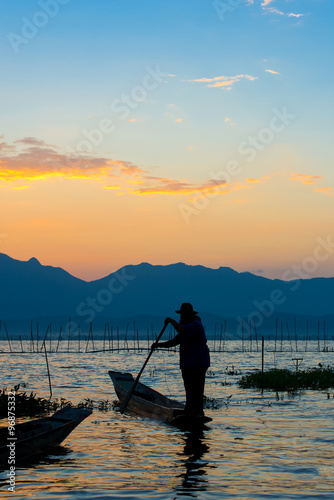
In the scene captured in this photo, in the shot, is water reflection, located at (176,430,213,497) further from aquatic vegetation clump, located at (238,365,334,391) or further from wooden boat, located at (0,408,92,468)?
aquatic vegetation clump, located at (238,365,334,391)

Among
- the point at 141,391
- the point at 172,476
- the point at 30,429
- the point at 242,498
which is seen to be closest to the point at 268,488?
the point at 242,498

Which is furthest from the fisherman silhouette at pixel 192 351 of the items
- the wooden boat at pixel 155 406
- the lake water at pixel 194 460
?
the lake water at pixel 194 460

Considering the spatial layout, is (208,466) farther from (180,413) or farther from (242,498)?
(180,413)

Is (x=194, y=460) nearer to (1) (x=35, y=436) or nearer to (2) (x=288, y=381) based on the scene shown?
(1) (x=35, y=436)

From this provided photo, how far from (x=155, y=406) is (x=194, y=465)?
5.40 meters

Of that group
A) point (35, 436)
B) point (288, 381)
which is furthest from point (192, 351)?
point (288, 381)

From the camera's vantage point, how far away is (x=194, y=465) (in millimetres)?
10445

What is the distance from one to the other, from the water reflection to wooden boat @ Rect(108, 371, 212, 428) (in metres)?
0.33

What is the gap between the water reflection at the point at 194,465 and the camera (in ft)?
29.2

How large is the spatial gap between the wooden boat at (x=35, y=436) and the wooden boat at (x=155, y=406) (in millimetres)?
2409

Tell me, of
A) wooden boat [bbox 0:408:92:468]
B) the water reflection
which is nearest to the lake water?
the water reflection

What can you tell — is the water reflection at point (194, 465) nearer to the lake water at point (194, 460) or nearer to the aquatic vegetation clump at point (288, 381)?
the lake water at point (194, 460)

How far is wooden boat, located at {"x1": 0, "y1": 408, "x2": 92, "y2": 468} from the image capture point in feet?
33.4

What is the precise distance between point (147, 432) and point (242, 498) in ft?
20.0
